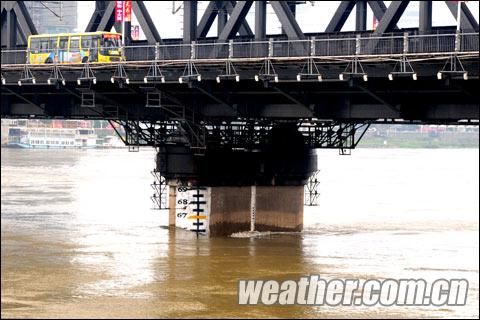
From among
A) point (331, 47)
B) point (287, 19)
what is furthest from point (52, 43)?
point (331, 47)

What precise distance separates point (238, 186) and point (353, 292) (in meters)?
18.7

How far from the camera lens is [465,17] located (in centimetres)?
4672

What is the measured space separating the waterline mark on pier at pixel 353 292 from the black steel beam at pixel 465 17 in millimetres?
9567

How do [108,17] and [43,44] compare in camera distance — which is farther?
[43,44]

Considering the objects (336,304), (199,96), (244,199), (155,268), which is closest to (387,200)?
(244,199)

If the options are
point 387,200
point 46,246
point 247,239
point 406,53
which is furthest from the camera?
point 387,200

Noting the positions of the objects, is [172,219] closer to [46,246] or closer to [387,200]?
[46,246]

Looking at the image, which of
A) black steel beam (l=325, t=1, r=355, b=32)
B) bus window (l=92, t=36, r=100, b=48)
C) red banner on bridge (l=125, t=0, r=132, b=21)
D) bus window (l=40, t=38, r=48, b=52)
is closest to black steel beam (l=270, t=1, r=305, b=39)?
black steel beam (l=325, t=1, r=355, b=32)

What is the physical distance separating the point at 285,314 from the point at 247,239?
20.0m

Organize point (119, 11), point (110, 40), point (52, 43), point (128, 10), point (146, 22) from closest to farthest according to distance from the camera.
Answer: point (146, 22)
point (128, 10)
point (119, 11)
point (110, 40)
point (52, 43)

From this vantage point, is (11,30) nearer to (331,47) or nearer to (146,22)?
(146,22)

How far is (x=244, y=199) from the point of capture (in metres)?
60.6

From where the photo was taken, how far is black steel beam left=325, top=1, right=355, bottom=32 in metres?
56.4

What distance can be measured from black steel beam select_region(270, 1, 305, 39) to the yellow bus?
10.4 metres
